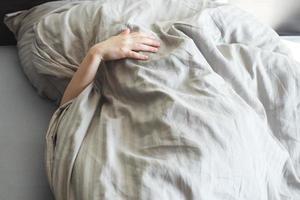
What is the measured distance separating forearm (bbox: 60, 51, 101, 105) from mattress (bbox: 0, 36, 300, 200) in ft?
0.49

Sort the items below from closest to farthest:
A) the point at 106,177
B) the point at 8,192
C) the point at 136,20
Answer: the point at 106,177, the point at 8,192, the point at 136,20

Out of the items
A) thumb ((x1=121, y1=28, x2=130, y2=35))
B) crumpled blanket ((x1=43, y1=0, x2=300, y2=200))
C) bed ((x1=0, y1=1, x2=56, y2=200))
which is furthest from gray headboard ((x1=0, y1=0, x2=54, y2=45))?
thumb ((x1=121, y1=28, x2=130, y2=35))

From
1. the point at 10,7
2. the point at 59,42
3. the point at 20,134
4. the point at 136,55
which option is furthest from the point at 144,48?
the point at 10,7

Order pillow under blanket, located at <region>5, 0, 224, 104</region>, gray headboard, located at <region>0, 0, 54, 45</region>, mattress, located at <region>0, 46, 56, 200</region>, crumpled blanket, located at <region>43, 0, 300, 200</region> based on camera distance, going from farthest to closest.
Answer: gray headboard, located at <region>0, 0, 54, 45</region> → pillow under blanket, located at <region>5, 0, 224, 104</region> → mattress, located at <region>0, 46, 56, 200</region> → crumpled blanket, located at <region>43, 0, 300, 200</region>

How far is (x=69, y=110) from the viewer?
82 centimetres

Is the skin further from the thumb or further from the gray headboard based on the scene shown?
the gray headboard

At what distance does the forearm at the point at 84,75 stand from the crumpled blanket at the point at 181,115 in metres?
0.03

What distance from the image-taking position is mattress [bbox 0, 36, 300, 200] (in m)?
0.81

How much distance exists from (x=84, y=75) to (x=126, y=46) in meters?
0.12

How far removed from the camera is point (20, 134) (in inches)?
36.6

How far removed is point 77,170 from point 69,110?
163 millimetres

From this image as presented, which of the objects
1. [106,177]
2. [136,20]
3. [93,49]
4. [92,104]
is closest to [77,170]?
[106,177]

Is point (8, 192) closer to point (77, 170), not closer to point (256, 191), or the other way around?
point (77, 170)

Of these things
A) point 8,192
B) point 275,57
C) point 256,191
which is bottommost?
point 8,192
